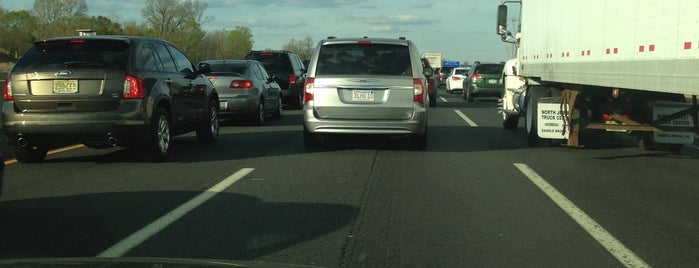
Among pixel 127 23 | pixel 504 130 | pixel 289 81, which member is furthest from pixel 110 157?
pixel 127 23

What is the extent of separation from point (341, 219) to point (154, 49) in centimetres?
510

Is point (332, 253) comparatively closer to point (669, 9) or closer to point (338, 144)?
point (669, 9)

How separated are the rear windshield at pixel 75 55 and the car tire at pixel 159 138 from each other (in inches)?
33.0

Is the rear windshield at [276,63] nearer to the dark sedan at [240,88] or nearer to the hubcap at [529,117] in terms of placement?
the dark sedan at [240,88]

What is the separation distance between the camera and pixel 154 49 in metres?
10.3

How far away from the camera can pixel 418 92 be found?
10898 millimetres

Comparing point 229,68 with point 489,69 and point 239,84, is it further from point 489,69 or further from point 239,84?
point 489,69

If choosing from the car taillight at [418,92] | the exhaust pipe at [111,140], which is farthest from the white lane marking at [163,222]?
the car taillight at [418,92]

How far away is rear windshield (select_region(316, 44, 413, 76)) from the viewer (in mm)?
11141

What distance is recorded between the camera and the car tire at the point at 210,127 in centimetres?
1219

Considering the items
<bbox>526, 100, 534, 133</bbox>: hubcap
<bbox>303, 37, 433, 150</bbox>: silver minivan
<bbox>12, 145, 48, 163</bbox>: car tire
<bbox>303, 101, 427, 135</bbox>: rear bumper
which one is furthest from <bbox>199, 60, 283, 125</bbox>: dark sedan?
<bbox>526, 100, 534, 133</bbox>: hubcap

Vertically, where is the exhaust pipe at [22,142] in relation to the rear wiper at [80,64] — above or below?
below

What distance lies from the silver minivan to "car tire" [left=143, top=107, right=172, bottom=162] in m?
2.11

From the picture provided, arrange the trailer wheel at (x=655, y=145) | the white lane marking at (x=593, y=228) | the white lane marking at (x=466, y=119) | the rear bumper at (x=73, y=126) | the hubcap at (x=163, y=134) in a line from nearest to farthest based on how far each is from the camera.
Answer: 1. the white lane marking at (x=593, y=228)
2. the rear bumper at (x=73, y=126)
3. the hubcap at (x=163, y=134)
4. the trailer wheel at (x=655, y=145)
5. the white lane marking at (x=466, y=119)
